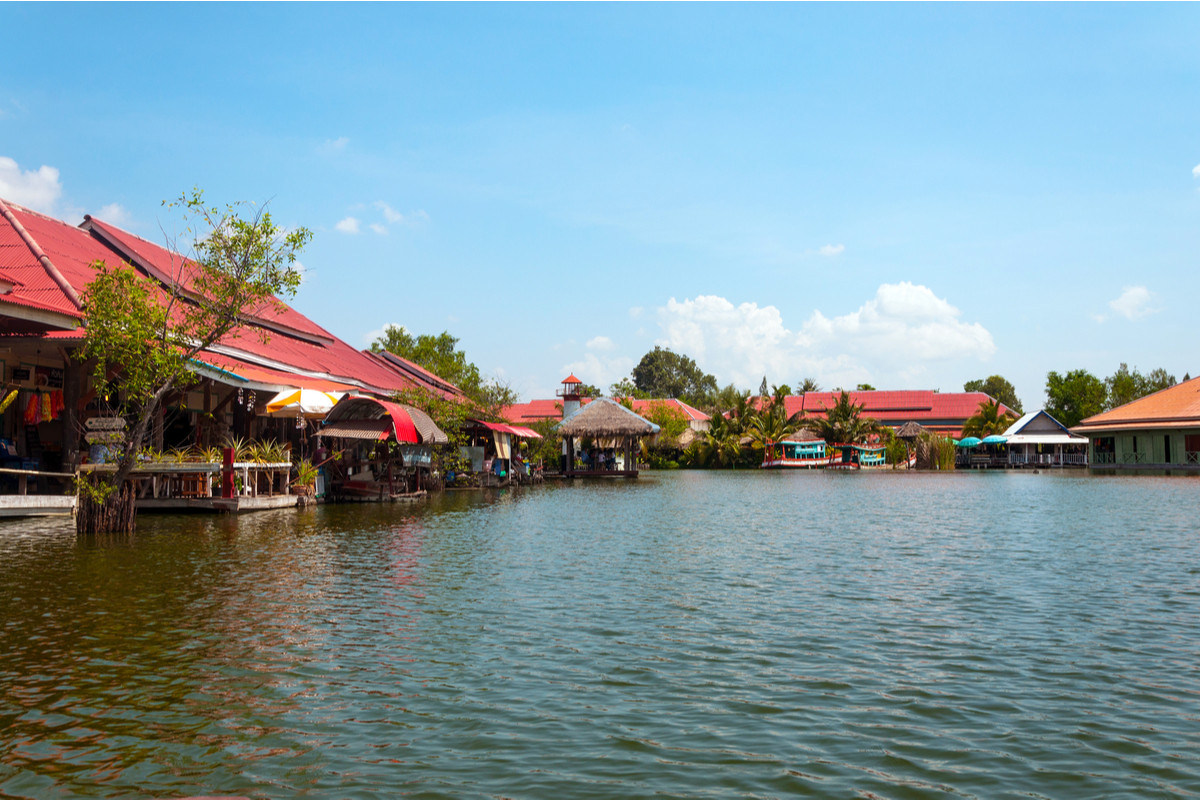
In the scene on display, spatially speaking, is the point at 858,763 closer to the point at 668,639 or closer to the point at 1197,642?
the point at 668,639

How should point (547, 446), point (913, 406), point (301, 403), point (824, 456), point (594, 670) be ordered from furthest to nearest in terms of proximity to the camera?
point (913, 406) < point (824, 456) < point (547, 446) < point (301, 403) < point (594, 670)

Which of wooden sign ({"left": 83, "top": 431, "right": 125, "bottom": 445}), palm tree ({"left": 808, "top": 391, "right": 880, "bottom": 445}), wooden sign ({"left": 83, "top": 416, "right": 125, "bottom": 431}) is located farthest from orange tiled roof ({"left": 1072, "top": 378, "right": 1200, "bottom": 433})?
wooden sign ({"left": 83, "top": 431, "right": 125, "bottom": 445})

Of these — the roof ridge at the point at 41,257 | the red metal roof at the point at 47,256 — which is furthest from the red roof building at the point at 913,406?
the roof ridge at the point at 41,257

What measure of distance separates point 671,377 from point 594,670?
101 m

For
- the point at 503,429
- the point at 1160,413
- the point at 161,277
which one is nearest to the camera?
the point at 161,277

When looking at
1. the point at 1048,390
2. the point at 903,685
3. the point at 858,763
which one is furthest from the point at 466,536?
the point at 1048,390

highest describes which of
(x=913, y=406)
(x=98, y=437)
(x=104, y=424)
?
(x=913, y=406)

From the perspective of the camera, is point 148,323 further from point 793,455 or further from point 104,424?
point 793,455

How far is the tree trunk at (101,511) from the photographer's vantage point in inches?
616

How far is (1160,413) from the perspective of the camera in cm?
5156

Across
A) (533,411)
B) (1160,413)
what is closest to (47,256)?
(1160,413)

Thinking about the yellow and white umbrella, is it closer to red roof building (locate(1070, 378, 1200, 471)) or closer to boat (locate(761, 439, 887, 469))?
boat (locate(761, 439, 887, 469))

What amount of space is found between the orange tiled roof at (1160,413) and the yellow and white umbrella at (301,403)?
1842 inches

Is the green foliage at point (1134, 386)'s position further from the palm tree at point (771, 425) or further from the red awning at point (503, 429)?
the red awning at point (503, 429)
